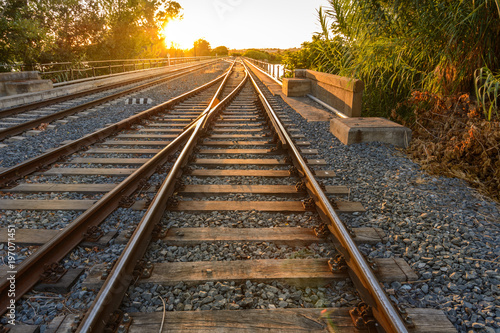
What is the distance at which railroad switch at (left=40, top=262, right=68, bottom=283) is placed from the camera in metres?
2.29

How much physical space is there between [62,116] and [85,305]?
7168mm

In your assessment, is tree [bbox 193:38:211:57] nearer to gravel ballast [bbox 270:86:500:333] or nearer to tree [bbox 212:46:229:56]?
tree [bbox 212:46:229:56]

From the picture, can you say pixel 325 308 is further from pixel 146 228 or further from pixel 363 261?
pixel 146 228

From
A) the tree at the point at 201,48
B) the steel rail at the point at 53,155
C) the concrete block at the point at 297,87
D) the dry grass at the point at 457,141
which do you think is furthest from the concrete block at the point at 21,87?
the tree at the point at 201,48

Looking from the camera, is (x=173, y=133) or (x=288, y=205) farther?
(x=173, y=133)

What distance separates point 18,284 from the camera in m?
2.23

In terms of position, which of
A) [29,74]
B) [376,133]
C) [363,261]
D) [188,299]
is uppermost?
[29,74]

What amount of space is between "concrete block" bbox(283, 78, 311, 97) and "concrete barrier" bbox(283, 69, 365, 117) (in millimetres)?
54

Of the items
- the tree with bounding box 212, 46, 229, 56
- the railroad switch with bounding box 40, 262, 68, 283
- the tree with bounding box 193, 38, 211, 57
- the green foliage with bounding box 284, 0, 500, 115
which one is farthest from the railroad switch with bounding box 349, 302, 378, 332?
the tree with bounding box 212, 46, 229, 56

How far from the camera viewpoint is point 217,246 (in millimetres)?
2740

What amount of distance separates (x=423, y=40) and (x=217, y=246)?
4.94 metres

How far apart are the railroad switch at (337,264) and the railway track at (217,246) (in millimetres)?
26

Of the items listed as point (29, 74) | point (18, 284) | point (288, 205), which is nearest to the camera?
point (18, 284)

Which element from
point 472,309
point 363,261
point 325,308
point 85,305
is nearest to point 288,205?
point 363,261
